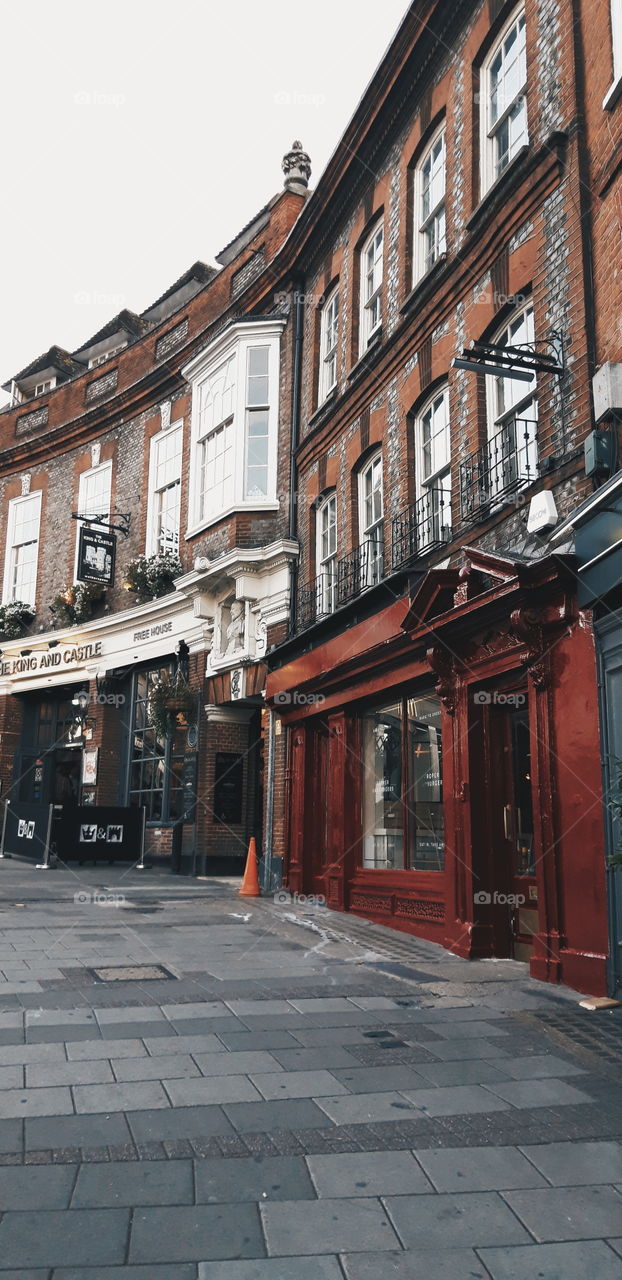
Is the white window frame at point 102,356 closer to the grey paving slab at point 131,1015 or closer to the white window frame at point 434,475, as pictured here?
the white window frame at point 434,475

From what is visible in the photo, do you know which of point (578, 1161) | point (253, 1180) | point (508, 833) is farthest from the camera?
point (508, 833)

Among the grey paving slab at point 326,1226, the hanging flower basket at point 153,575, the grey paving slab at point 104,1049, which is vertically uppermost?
the hanging flower basket at point 153,575

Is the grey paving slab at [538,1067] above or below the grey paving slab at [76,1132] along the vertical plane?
above

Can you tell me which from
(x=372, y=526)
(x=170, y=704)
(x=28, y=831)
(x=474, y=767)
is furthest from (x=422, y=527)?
(x=28, y=831)

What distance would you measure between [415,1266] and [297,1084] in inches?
73.2

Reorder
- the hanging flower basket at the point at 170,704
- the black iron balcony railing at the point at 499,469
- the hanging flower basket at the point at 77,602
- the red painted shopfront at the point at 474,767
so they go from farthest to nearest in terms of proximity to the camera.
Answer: the hanging flower basket at the point at 77,602, the hanging flower basket at the point at 170,704, the black iron balcony railing at the point at 499,469, the red painted shopfront at the point at 474,767

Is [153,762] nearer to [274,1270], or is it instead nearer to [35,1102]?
[35,1102]

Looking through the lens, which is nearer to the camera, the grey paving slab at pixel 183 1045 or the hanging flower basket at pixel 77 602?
the grey paving slab at pixel 183 1045

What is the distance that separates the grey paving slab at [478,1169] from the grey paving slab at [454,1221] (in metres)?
0.10

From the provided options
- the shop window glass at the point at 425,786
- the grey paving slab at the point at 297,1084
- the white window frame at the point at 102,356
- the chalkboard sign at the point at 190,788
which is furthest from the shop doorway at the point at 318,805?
the white window frame at the point at 102,356

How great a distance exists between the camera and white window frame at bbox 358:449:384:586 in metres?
12.6

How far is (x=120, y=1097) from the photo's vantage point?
183 inches

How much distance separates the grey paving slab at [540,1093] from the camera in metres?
4.77

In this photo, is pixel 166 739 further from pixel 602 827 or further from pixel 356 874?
pixel 602 827
